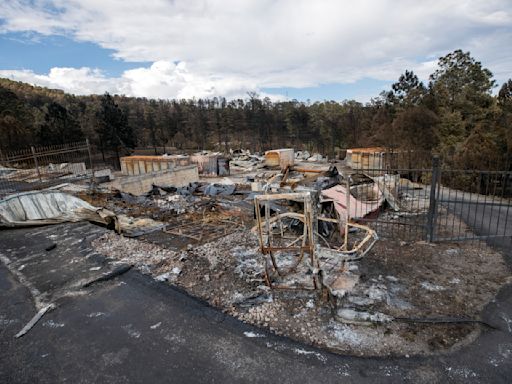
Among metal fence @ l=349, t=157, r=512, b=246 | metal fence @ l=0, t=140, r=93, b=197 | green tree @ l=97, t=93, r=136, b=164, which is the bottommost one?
metal fence @ l=349, t=157, r=512, b=246

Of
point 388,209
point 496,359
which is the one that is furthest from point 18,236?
point 388,209

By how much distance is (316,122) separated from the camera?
46.0 m

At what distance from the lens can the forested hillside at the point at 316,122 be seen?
17.3m

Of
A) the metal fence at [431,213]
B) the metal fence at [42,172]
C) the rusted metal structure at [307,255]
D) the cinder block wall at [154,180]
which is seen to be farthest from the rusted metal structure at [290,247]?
the cinder block wall at [154,180]

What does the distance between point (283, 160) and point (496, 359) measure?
21310mm

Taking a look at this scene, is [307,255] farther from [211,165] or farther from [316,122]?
[316,122]

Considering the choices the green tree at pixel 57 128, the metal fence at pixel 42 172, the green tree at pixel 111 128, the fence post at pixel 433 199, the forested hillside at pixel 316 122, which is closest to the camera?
the fence post at pixel 433 199

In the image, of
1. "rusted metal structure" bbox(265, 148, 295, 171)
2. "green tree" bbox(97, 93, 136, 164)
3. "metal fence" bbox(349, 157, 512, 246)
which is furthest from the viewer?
"green tree" bbox(97, 93, 136, 164)

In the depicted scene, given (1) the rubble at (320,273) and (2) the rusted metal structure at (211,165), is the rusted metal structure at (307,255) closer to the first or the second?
(1) the rubble at (320,273)

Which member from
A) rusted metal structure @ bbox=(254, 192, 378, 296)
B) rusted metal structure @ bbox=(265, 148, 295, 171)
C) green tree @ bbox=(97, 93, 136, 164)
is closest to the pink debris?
rusted metal structure @ bbox=(254, 192, 378, 296)

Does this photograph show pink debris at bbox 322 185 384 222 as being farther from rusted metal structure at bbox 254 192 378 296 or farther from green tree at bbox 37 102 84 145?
green tree at bbox 37 102 84 145

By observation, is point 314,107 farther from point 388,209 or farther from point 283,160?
point 388,209

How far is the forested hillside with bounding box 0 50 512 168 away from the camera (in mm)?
17328

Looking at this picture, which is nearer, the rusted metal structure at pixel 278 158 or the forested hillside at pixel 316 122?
the forested hillside at pixel 316 122
